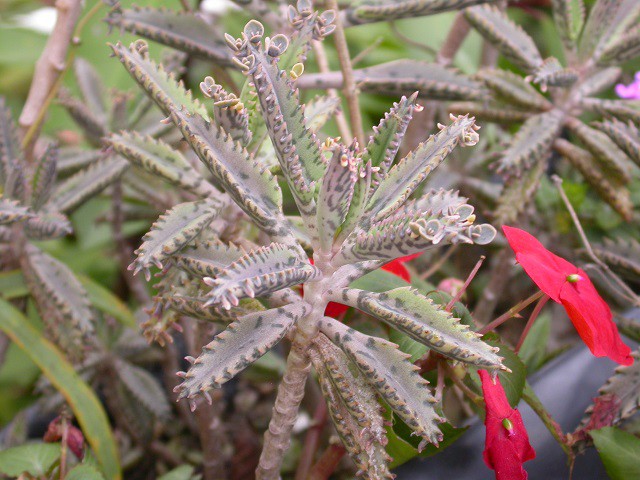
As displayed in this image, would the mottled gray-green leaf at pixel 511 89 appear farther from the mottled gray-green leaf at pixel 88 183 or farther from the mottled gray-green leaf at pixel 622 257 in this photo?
the mottled gray-green leaf at pixel 88 183

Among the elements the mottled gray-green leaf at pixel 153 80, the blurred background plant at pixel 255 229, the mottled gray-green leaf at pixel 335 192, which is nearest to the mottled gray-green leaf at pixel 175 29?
the blurred background plant at pixel 255 229

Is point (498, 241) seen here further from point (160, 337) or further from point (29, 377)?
point (29, 377)

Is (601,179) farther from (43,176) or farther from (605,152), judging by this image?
(43,176)

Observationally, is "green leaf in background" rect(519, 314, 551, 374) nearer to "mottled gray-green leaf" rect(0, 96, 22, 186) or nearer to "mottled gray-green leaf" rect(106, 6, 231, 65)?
"mottled gray-green leaf" rect(106, 6, 231, 65)

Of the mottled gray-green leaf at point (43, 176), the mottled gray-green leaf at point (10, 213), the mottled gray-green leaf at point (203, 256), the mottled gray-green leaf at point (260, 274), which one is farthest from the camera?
the mottled gray-green leaf at point (43, 176)


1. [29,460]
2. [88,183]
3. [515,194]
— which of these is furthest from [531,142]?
[29,460]

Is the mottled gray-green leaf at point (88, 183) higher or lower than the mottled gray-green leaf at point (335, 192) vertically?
lower
